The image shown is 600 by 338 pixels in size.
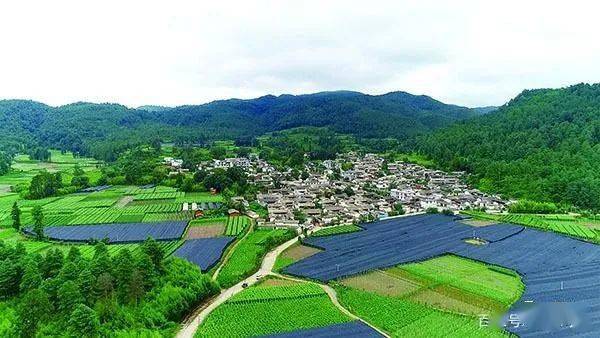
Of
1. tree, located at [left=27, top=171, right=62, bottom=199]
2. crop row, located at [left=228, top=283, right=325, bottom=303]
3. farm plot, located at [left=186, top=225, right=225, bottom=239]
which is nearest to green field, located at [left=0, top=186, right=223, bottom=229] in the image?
tree, located at [left=27, top=171, right=62, bottom=199]

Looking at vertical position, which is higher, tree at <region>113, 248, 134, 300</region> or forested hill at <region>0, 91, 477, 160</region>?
forested hill at <region>0, 91, 477, 160</region>

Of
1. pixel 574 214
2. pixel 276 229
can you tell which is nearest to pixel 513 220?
pixel 574 214

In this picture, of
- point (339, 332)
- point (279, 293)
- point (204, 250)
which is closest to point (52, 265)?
point (204, 250)

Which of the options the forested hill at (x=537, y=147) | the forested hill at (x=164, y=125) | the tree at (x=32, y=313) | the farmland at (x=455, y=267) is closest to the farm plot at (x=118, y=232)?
the farmland at (x=455, y=267)

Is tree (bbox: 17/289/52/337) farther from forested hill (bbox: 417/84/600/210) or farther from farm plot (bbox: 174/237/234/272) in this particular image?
forested hill (bbox: 417/84/600/210)

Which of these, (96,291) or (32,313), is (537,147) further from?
(32,313)
